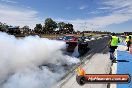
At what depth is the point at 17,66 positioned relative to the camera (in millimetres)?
13109

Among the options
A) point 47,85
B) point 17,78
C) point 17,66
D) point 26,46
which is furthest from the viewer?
point 26,46

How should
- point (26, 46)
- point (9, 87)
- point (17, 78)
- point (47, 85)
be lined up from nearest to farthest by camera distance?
1. point (9, 87)
2. point (47, 85)
3. point (17, 78)
4. point (26, 46)

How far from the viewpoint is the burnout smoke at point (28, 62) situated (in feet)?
33.5

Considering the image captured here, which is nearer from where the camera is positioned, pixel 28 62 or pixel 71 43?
pixel 28 62

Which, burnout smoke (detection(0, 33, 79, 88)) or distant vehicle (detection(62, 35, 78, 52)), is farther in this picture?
distant vehicle (detection(62, 35, 78, 52))

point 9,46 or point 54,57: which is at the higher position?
A: point 9,46

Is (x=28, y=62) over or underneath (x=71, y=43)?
underneath

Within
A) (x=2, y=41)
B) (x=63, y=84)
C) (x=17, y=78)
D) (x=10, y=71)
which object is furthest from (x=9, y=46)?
(x=63, y=84)

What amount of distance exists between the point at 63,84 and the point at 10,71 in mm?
2861

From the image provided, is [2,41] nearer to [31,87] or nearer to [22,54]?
[22,54]

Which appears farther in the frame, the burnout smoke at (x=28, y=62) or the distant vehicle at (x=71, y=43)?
the distant vehicle at (x=71, y=43)

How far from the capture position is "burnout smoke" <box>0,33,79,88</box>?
402 inches

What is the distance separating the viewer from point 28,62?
14617 millimetres

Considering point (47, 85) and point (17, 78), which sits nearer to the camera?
point (47, 85)
